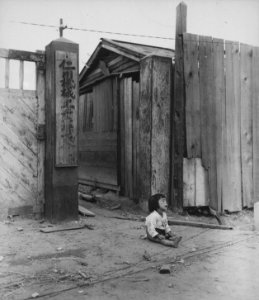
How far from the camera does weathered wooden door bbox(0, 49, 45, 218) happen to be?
6.52 meters

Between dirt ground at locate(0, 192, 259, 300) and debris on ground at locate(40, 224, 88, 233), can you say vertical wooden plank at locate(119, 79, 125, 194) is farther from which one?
debris on ground at locate(40, 224, 88, 233)

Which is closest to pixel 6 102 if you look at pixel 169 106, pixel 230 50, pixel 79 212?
pixel 79 212

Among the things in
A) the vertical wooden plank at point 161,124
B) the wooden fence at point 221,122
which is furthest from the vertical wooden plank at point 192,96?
the vertical wooden plank at point 161,124

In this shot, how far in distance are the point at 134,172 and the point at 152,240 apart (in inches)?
126

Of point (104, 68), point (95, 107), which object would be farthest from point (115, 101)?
point (95, 107)

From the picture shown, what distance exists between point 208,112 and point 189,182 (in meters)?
1.44

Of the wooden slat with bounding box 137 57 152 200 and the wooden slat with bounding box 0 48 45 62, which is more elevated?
the wooden slat with bounding box 0 48 45 62

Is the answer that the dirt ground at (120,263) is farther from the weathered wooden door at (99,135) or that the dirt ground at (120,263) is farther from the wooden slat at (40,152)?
the weathered wooden door at (99,135)

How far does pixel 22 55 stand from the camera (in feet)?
21.4

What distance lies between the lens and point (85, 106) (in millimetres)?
11547

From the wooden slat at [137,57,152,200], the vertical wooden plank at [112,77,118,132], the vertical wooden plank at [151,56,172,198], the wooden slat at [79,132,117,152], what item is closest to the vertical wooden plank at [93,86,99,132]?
the wooden slat at [79,132,117,152]

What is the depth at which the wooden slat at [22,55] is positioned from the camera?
636 centimetres

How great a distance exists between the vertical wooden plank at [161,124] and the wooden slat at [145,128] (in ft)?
0.26

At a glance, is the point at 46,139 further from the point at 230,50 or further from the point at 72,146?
the point at 230,50
